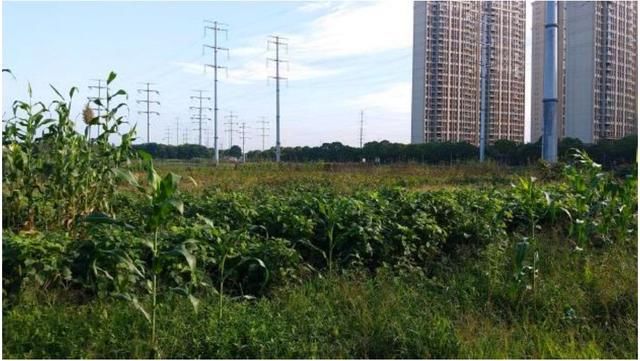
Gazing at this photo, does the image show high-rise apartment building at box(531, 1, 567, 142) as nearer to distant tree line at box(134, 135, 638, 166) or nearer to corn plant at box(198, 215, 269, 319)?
distant tree line at box(134, 135, 638, 166)

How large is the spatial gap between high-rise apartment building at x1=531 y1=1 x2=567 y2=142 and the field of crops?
14899 mm

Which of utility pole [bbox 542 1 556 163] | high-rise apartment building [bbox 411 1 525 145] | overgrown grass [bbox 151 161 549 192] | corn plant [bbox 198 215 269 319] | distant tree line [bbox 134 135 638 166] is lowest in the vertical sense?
corn plant [bbox 198 215 269 319]

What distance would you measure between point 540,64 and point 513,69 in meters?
6.11

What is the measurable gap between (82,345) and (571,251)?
3420 millimetres

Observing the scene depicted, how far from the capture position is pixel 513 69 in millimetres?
34844

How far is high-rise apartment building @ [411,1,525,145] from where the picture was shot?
97.2 ft

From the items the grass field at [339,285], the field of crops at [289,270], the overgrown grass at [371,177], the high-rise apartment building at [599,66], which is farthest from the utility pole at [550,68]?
the grass field at [339,285]

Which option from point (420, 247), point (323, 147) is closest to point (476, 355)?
point (420, 247)

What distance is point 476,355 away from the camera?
2768 mm

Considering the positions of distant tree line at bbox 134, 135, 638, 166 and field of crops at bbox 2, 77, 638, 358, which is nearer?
field of crops at bbox 2, 77, 638, 358

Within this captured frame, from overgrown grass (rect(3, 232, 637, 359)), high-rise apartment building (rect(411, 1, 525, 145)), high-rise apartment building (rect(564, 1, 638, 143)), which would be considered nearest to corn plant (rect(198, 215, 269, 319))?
overgrown grass (rect(3, 232, 637, 359))

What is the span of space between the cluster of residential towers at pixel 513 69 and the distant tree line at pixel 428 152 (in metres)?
0.87

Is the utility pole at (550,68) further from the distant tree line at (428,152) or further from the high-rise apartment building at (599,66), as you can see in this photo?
the high-rise apartment building at (599,66)

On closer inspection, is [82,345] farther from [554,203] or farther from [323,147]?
[323,147]
